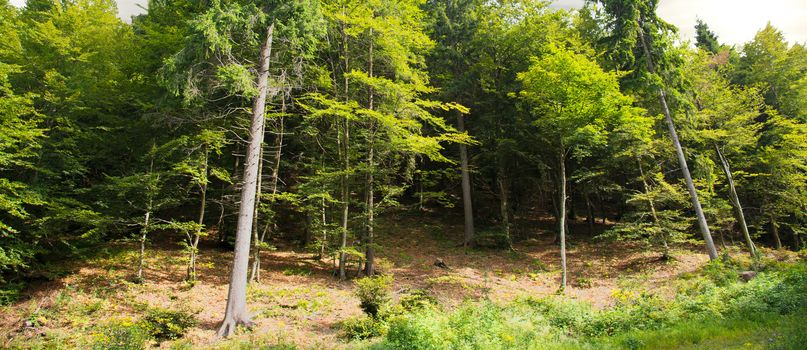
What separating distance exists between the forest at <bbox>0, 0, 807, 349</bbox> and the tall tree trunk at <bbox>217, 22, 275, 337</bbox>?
65 millimetres

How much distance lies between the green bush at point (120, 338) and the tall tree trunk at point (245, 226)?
1642 mm

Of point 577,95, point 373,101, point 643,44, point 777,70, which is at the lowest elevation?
point 577,95

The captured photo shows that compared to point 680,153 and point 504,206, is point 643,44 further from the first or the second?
point 504,206

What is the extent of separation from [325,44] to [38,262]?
1284cm

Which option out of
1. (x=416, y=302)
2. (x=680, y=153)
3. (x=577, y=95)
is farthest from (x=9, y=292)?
(x=680, y=153)

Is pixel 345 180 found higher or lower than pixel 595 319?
higher

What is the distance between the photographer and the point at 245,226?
10.2m

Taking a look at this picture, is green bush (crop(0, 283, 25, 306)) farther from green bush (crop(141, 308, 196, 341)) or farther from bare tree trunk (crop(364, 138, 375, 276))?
bare tree trunk (crop(364, 138, 375, 276))

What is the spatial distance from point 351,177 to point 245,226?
5603 mm


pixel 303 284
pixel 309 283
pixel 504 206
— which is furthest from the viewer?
pixel 504 206

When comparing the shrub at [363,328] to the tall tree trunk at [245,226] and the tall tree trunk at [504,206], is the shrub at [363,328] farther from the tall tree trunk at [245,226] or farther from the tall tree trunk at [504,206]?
the tall tree trunk at [504,206]

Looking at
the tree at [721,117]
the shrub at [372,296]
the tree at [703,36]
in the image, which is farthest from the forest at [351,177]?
the tree at [703,36]

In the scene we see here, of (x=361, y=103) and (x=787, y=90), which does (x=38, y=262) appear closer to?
(x=361, y=103)

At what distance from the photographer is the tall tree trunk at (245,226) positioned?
9.62 meters
